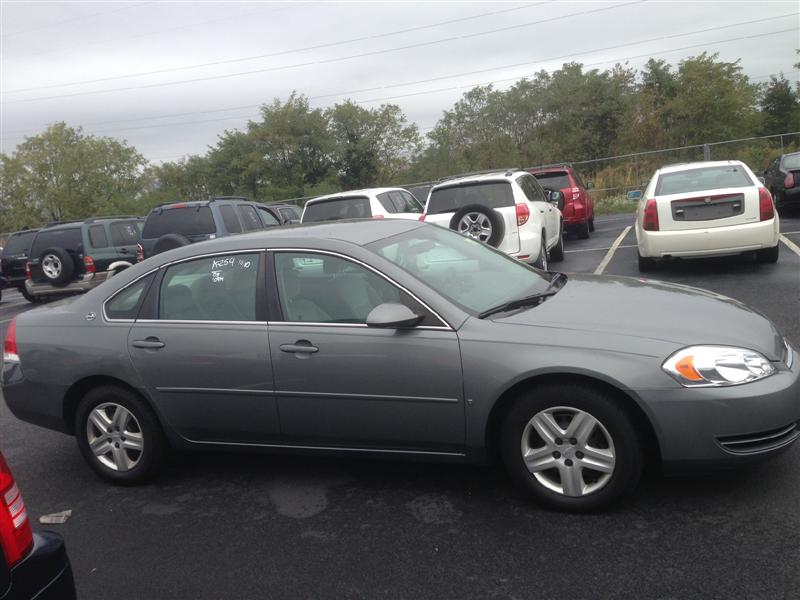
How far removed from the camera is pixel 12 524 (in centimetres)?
234

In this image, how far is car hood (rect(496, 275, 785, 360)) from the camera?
139 inches

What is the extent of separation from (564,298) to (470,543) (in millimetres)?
1519

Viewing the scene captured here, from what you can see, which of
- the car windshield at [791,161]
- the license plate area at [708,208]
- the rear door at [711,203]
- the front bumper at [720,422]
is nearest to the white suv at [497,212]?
the rear door at [711,203]

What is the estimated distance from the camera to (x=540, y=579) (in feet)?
9.91

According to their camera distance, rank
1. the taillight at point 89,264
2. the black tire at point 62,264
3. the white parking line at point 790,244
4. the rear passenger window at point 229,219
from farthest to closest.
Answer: the taillight at point 89,264 → the black tire at point 62,264 → the rear passenger window at point 229,219 → the white parking line at point 790,244

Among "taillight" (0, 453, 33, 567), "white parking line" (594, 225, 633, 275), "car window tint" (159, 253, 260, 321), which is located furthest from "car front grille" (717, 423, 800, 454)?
"white parking line" (594, 225, 633, 275)

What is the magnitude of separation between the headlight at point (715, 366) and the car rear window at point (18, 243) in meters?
18.1

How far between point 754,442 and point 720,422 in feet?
0.72

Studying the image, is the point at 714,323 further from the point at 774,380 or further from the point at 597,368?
the point at 597,368

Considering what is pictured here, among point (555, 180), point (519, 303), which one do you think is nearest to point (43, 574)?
point (519, 303)

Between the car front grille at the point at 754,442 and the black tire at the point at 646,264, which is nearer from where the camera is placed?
the car front grille at the point at 754,442

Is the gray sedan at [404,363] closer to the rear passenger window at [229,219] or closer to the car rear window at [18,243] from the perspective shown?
the rear passenger window at [229,219]

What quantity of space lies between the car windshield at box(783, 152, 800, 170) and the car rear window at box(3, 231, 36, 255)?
1815 centimetres

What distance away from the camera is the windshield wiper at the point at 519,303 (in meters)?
3.87
